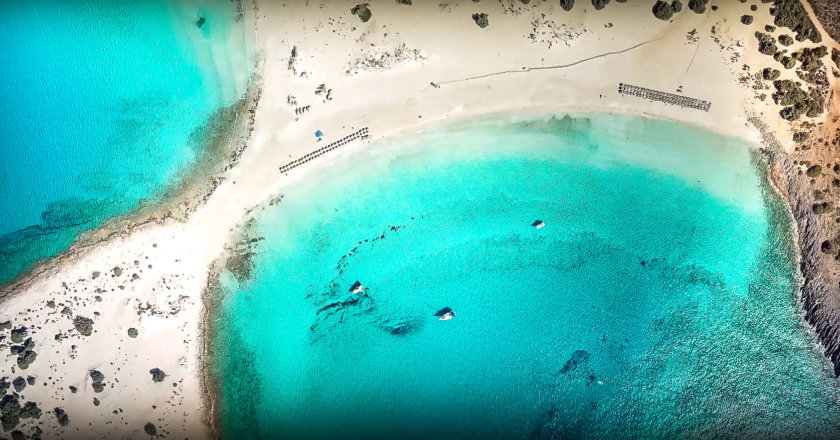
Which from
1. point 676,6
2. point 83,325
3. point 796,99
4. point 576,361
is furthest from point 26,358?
point 796,99

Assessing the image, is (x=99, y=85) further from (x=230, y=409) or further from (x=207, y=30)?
(x=230, y=409)

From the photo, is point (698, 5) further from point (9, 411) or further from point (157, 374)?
point (9, 411)

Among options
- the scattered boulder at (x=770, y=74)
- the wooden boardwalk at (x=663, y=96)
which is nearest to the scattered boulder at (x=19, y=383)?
the wooden boardwalk at (x=663, y=96)

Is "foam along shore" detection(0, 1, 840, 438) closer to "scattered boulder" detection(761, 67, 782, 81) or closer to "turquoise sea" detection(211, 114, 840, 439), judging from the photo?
"scattered boulder" detection(761, 67, 782, 81)

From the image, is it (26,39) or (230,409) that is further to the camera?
(230,409)

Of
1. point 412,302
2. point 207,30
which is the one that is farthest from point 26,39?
point 412,302

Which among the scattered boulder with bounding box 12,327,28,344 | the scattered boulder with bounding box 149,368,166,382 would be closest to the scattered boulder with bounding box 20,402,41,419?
the scattered boulder with bounding box 12,327,28,344
